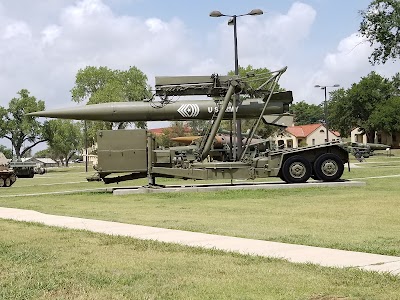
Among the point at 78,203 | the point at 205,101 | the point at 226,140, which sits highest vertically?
the point at 205,101

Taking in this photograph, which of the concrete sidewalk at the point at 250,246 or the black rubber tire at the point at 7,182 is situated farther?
the black rubber tire at the point at 7,182

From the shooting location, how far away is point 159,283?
19.5 ft

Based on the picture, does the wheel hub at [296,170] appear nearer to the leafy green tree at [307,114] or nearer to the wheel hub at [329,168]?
the wheel hub at [329,168]

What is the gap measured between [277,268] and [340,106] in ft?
297

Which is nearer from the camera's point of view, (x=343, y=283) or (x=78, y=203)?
(x=343, y=283)

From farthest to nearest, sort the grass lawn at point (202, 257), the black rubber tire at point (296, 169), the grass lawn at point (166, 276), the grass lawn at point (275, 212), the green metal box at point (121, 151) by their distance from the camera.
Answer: the black rubber tire at point (296, 169) → the green metal box at point (121, 151) → the grass lawn at point (275, 212) → the grass lawn at point (202, 257) → the grass lawn at point (166, 276)

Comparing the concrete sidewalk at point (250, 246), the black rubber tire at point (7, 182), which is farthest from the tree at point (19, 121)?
the concrete sidewalk at point (250, 246)

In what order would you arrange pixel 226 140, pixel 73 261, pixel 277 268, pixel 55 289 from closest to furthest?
pixel 55 289, pixel 277 268, pixel 73 261, pixel 226 140

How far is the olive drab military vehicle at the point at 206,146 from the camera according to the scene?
20.8m

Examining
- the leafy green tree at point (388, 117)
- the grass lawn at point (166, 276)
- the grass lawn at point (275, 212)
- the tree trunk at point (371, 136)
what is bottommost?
the grass lawn at point (275, 212)

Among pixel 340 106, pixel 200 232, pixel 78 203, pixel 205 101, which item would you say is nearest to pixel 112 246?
pixel 200 232

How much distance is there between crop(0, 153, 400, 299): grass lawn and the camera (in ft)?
18.4

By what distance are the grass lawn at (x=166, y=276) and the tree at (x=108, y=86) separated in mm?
52692

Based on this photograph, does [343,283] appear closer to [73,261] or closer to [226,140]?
[73,261]
